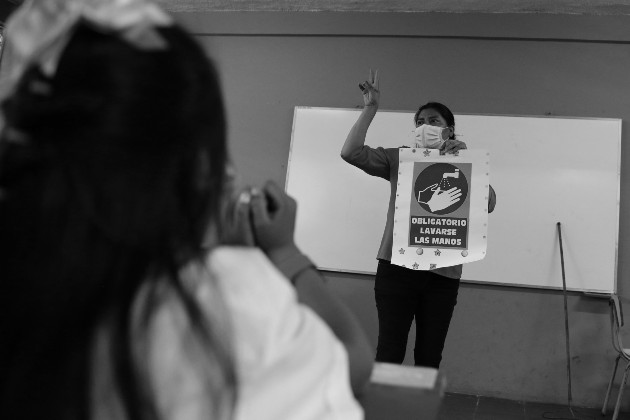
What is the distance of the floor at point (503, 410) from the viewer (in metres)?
3.50

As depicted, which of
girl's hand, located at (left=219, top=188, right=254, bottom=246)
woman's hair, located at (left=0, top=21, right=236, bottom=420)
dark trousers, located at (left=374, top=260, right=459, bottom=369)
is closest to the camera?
woman's hair, located at (left=0, top=21, right=236, bottom=420)

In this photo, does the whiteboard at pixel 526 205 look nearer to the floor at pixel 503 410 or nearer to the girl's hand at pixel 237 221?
the floor at pixel 503 410

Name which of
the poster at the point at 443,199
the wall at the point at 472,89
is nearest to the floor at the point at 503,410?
the wall at the point at 472,89

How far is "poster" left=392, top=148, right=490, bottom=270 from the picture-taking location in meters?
2.64

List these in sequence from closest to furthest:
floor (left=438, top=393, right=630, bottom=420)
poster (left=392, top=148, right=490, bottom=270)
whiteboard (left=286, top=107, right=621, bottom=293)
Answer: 1. poster (left=392, top=148, right=490, bottom=270)
2. floor (left=438, top=393, right=630, bottom=420)
3. whiteboard (left=286, top=107, right=621, bottom=293)

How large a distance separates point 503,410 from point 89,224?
11.8ft

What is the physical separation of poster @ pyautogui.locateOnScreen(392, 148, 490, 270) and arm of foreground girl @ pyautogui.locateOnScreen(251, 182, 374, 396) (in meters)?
1.88

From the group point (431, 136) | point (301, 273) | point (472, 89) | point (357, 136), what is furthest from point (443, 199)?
point (301, 273)

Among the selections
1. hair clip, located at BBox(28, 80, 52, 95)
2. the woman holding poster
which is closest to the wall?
the woman holding poster

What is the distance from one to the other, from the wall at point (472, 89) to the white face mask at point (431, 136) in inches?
57.2

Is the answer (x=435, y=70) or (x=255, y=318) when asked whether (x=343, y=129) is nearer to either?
(x=435, y=70)

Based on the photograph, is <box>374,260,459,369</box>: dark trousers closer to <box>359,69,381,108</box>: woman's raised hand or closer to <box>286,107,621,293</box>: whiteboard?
<box>359,69,381,108</box>: woman's raised hand

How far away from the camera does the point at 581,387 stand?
3.90 m

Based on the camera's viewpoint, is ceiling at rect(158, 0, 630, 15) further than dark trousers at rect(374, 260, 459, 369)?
Yes
